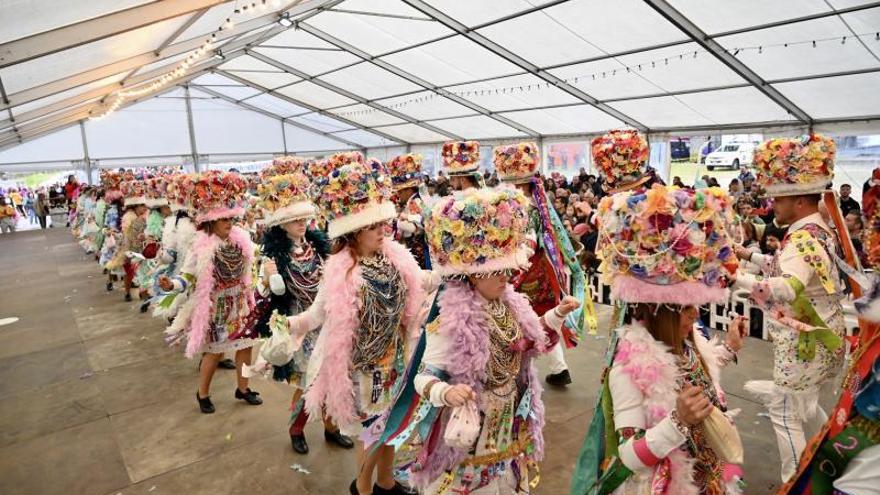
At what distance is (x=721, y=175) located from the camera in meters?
14.4

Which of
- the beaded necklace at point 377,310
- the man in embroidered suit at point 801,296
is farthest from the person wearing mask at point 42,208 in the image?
the man in embroidered suit at point 801,296

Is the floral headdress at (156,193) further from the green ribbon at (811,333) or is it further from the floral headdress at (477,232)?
the green ribbon at (811,333)

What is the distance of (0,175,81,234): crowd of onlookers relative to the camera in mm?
19922

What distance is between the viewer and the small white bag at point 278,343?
2.89 meters

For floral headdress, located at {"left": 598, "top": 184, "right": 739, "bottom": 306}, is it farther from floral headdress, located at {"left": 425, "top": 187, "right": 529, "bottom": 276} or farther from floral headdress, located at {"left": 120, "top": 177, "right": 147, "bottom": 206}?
floral headdress, located at {"left": 120, "top": 177, "right": 147, "bottom": 206}

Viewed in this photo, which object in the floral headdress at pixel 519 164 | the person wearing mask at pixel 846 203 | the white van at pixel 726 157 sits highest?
the white van at pixel 726 157

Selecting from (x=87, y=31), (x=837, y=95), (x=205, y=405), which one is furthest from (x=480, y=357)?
(x=837, y=95)

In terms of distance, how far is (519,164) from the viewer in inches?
176

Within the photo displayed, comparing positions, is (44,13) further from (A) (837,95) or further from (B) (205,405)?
(A) (837,95)

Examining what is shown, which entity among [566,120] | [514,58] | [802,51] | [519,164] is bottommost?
[519,164]

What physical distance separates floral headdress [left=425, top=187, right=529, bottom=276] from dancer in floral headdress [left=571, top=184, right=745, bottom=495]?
1.30 feet

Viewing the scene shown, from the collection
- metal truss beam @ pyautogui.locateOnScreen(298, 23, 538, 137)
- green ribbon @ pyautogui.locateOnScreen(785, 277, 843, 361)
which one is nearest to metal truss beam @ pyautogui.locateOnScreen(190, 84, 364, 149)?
metal truss beam @ pyautogui.locateOnScreen(298, 23, 538, 137)

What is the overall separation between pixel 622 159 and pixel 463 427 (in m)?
2.72

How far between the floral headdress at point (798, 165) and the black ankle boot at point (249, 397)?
4238 mm
